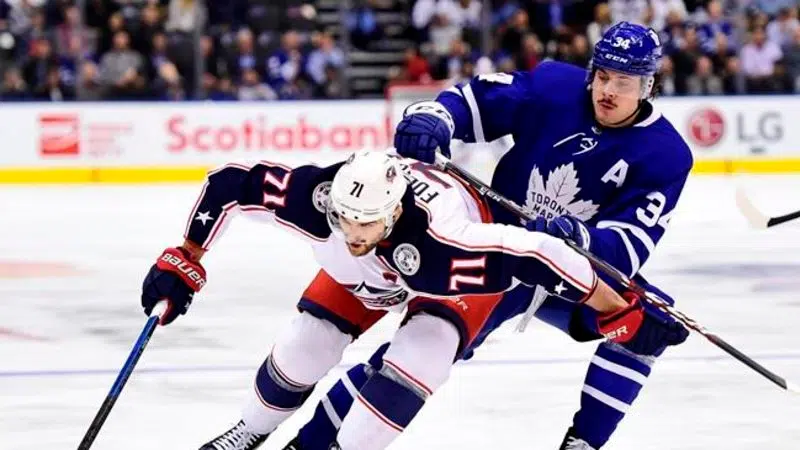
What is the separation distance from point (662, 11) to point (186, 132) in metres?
3.95

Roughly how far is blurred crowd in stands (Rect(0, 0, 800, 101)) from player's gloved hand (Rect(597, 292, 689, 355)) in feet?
28.6

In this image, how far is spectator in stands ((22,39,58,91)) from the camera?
11953 millimetres

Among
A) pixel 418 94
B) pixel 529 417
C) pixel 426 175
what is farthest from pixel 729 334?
pixel 418 94

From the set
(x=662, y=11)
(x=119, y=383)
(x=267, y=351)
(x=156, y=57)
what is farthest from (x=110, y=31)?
(x=119, y=383)

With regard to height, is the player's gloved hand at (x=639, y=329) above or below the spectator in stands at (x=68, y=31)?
above

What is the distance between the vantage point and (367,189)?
343 cm

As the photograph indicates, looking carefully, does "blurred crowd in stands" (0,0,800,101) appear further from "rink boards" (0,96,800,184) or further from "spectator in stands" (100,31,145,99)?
"rink boards" (0,96,800,184)

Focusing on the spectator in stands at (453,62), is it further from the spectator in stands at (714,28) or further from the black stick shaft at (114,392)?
the black stick shaft at (114,392)

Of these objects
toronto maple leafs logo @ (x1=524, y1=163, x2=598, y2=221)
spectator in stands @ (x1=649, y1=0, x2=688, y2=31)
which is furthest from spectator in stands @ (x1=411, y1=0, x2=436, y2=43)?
toronto maple leafs logo @ (x1=524, y1=163, x2=598, y2=221)

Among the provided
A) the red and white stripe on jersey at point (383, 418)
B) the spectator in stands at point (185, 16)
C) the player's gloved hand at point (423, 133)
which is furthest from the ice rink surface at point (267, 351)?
the spectator in stands at point (185, 16)

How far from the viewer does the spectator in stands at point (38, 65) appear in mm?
11953

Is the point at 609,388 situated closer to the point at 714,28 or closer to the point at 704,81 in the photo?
the point at 704,81

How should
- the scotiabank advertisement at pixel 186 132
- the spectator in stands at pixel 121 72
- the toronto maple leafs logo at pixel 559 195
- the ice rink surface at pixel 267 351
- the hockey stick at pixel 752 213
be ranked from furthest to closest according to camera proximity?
the spectator in stands at pixel 121 72
the scotiabank advertisement at pixel 186 132
the hockey stick at pixel 752 213
the ice rink surface at pixel 267 351
the toronto maple leafs logo at pixel 559 195

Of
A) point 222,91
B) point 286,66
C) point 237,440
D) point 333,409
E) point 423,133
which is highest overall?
point 423,133
